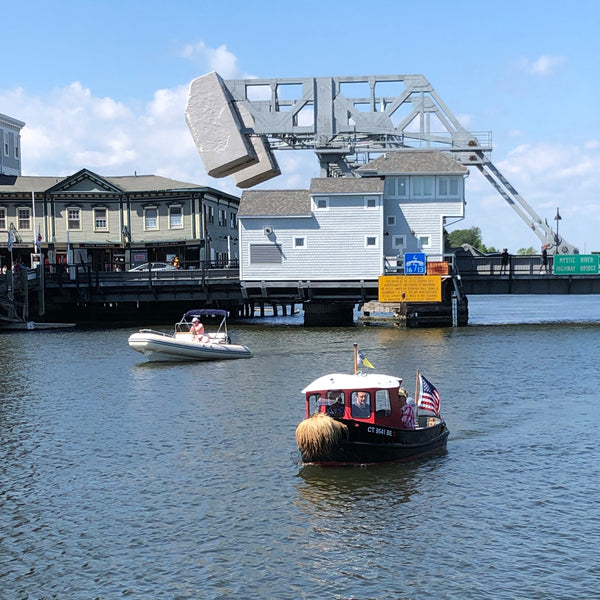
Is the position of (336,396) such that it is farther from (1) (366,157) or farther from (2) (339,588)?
(1) (366,157)

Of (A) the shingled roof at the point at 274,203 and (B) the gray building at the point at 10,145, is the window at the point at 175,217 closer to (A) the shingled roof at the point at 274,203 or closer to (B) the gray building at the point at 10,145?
(A) the shingled roof at the point at 274,203

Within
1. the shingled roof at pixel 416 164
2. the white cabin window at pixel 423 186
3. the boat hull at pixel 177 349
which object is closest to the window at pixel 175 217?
the shingled roof at pixel 416 164

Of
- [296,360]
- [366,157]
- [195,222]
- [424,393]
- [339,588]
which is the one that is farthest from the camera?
[195,222]

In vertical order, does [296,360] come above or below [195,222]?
below

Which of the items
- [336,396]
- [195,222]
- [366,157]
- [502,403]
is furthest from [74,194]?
[336,396]

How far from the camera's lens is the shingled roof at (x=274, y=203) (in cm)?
6688

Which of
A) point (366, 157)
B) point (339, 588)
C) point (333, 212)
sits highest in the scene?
point (366, 157)

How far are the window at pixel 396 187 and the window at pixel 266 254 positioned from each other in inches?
378

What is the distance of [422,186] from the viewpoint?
222 ft

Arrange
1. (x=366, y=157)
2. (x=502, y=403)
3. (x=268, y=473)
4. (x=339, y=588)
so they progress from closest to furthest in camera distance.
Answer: (x=339, y=588)
(x=268, y=473)
(x=502, y=403)
(x=366, y=157)

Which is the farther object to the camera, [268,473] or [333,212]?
[333,212]

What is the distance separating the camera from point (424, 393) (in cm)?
2594

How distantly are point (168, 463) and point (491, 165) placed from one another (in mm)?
49806

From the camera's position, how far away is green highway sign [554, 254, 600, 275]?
6712cm
